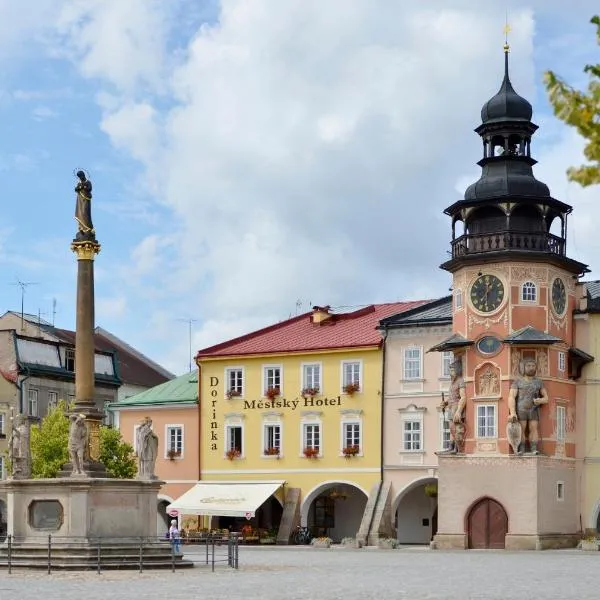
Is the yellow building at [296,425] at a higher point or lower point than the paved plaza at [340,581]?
higher

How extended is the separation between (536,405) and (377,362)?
10023mm

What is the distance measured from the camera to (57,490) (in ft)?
119

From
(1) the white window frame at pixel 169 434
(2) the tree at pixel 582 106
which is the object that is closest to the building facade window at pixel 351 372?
(1) the white window frame at pixel 169 434

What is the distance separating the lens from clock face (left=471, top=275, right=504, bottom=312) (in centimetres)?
5769

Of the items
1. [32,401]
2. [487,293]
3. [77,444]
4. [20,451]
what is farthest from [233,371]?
[77,444]

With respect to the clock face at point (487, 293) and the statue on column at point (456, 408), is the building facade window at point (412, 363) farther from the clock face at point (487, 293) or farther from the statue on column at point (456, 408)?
the clock face at point (487, 293)

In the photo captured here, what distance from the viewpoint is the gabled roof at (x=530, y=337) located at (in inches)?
2210

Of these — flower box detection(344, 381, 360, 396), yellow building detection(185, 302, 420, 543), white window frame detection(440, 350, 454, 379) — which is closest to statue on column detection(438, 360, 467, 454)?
white window frame detection(440, 350, 454, 379)

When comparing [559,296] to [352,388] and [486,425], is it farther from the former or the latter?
[352,388]

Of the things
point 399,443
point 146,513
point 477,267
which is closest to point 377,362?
point 399,443

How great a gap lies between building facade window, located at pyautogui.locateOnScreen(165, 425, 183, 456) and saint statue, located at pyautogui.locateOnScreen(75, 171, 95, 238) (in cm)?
3121

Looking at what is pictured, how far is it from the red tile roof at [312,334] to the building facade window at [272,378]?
0.83m

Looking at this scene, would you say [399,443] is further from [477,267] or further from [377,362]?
[477,267]

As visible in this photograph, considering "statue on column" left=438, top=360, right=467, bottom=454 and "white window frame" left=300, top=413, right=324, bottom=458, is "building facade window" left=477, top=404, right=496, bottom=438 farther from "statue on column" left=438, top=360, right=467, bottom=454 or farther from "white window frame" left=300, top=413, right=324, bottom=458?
"white window frame" left=300, top=413, right=324, bottom=458
